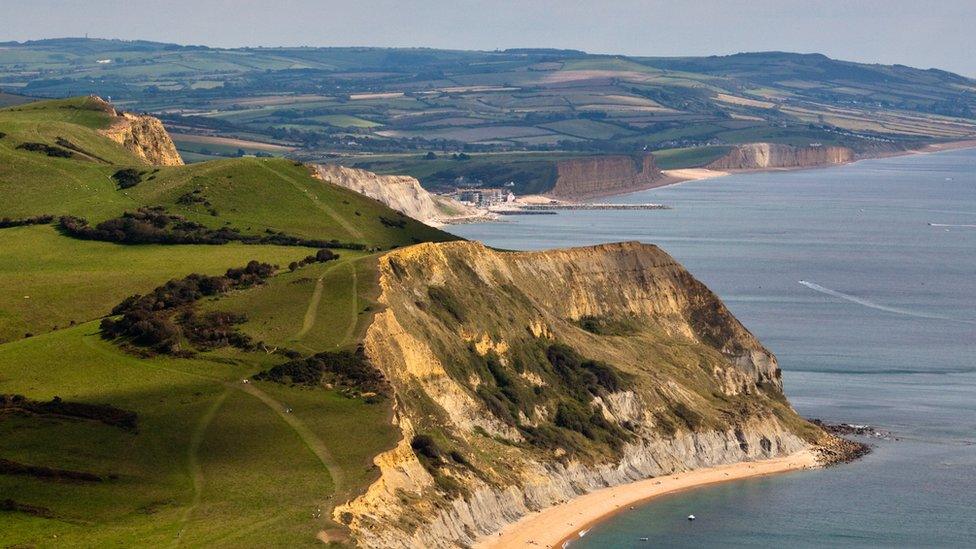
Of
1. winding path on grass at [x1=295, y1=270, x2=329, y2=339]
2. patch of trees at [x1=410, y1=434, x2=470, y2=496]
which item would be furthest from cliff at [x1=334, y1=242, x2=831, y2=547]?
winding path on grass at [x1=295, y1=270, x2=329, y2=339]

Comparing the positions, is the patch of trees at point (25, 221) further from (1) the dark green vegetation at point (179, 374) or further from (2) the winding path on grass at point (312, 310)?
(2) the winding path on grass at point (312, 310)

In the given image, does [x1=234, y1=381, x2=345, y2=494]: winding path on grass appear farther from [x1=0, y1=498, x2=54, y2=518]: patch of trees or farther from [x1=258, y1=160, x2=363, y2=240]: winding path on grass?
[x1=258, y1=160, x2=363, y2=240]: winding path on grass

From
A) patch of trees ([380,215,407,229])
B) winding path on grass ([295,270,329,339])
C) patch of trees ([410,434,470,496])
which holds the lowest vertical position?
patch of trees ([410,434,470,496])

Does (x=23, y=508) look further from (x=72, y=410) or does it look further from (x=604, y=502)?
(x=604, y=502)

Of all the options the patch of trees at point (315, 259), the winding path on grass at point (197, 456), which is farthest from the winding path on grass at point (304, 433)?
the patch of trees at point (315, 259)

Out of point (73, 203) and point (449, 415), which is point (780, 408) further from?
point (73, 203)
